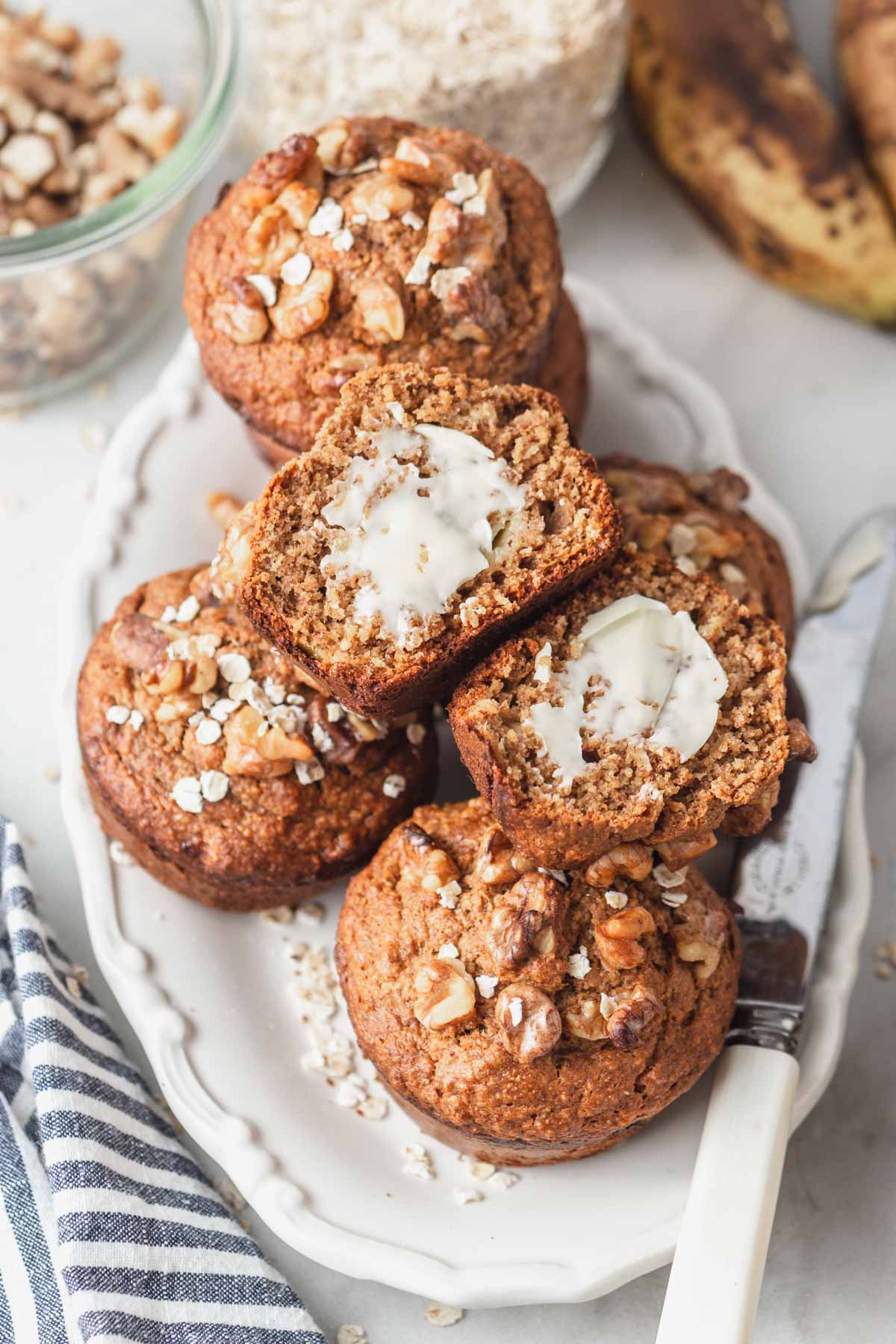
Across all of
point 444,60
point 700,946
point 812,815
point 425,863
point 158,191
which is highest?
point 444,60

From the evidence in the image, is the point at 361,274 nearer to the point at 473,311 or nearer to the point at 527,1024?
the point at 473,311

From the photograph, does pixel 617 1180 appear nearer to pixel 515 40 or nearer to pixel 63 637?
pixel 63 637

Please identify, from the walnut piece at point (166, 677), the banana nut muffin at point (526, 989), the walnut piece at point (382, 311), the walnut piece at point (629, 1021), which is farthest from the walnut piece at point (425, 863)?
the walnut piece at point (382, 311)

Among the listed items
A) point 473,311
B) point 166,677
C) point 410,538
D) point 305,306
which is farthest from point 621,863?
point 305,306

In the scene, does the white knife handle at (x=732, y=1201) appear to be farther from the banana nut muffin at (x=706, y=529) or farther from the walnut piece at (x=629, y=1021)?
the banana nut muffin at (x=706, y=529)

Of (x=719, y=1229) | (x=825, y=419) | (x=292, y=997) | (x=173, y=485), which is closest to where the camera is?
(x=719, y=1229)

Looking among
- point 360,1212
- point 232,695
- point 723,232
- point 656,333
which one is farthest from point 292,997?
point 723,232
